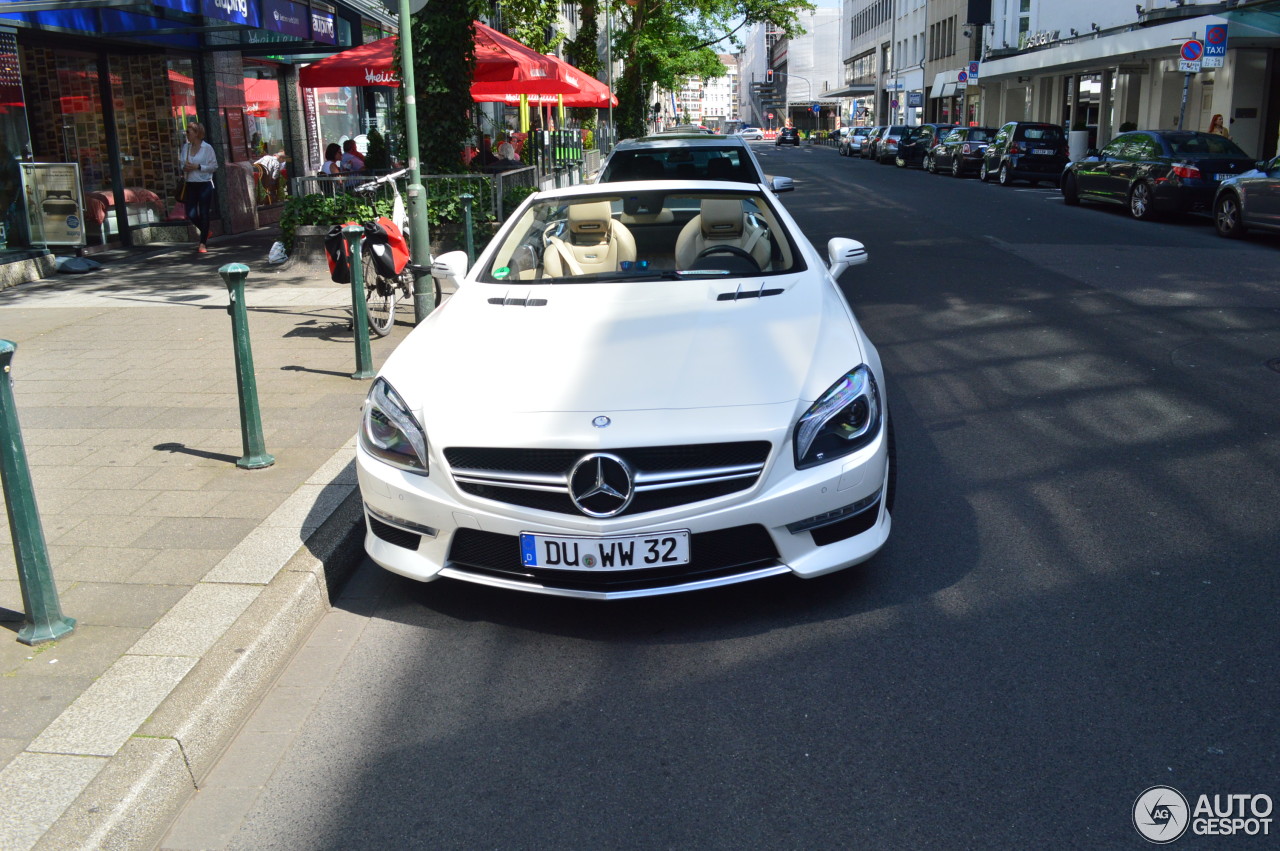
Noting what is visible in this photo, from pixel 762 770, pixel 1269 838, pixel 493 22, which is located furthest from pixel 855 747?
pixel 493 22

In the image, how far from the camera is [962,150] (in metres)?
34.1

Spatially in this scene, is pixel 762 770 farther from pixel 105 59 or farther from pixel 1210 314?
pixel 105 59

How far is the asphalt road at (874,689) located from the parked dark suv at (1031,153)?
79.2 ft

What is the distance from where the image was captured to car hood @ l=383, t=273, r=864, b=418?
4.20 m

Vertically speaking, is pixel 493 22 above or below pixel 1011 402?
above

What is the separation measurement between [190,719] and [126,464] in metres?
3.02

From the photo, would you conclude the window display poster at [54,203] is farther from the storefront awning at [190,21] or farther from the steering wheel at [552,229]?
the steering wheel at [552,229]

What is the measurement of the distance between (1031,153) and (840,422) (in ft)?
89.2

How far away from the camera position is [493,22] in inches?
1721

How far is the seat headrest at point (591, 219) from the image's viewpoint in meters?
6.22

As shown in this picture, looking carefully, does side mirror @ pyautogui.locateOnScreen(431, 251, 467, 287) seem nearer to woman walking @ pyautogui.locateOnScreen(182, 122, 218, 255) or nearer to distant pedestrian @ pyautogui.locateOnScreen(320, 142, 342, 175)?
woman walking @ pyautogui.locateOnScreen(182, 122, 218, 255)

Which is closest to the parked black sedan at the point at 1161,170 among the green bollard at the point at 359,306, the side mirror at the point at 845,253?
the side mirror at the point at 845,253

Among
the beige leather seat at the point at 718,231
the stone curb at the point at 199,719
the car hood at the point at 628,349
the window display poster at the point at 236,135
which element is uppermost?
the window display poster at the point at 236,135

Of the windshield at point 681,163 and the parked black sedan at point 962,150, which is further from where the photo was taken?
the parked black sedan at point 962,150
